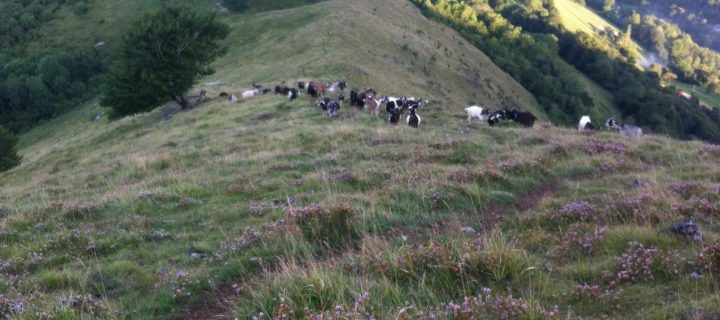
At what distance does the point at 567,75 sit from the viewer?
103562mm

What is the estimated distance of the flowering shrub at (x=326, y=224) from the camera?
8492 millimetres

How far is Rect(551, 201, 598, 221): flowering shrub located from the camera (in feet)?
27.3

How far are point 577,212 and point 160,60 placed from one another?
3489 cm

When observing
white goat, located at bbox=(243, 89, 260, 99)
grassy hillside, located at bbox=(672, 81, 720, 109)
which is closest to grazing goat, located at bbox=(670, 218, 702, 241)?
white goat, located at bbox=(243, 89, 260, 99)

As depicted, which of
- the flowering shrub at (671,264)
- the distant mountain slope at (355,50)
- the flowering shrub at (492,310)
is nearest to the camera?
the flowering shrub at (492,310)

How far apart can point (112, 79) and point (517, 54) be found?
8333cm

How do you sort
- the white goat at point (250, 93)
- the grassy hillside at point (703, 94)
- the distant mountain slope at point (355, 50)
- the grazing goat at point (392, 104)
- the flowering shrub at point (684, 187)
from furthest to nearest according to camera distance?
the grassy hillside at point (703, 94) → the distant mountain slope at point (355, 50) → the white goat at point (250, 93) → the grazing goat at point (392, 104) → the flowering shrub at point (684, 187)

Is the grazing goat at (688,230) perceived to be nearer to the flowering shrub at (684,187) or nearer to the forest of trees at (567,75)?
the flowering shrub at (684,187)

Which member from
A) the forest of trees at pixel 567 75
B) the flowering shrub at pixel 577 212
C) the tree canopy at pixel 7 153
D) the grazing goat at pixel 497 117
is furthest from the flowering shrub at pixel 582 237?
the forest of trees at pixel 567 75

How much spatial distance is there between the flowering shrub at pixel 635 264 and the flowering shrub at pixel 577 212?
1800mm

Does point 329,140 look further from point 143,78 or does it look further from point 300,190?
point 143,78

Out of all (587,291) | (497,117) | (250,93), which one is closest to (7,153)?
(250,93)

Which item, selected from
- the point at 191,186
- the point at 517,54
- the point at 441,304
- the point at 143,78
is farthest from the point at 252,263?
the point at 517,54

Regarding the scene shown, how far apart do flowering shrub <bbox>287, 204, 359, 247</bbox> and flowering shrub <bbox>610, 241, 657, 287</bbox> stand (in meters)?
3.83
